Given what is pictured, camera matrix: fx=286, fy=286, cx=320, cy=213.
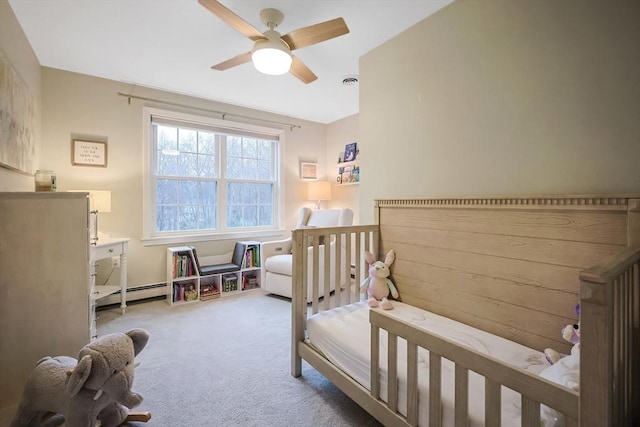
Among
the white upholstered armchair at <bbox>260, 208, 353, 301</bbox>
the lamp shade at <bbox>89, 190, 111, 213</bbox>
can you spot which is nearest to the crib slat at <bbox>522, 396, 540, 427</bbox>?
the white upholstered armchair at <bbox>260, 208, 353, 301</bbox>

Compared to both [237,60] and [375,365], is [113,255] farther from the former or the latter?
[375,365]

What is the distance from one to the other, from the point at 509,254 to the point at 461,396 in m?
0.86

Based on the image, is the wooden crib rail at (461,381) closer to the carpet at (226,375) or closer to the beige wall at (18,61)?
the carpet at (226,375)

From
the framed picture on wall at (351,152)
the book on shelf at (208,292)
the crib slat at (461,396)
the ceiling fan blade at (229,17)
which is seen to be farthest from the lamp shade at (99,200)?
the crib slat at (461,396)

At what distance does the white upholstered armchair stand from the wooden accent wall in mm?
1379

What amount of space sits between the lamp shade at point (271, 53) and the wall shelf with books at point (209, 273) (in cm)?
216

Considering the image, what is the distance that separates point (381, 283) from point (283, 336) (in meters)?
0.95

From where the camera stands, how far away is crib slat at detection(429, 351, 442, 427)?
0.96 m

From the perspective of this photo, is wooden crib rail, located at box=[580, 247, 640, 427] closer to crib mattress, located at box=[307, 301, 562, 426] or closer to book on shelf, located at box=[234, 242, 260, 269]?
crib mattress, located at box=[307, 301, 562, 426]

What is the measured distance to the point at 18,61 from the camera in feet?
6.66

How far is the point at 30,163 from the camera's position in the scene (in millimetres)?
2275

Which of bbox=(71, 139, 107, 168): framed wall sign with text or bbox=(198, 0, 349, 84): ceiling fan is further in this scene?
bbox=(71, 139, 107, 168): framed wall sign with text

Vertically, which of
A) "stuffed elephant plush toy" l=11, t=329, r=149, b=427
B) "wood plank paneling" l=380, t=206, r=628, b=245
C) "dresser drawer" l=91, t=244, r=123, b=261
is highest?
"wood plank paneling" l=380, t=206, r=628, b=245

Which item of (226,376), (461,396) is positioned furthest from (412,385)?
(226,376)
